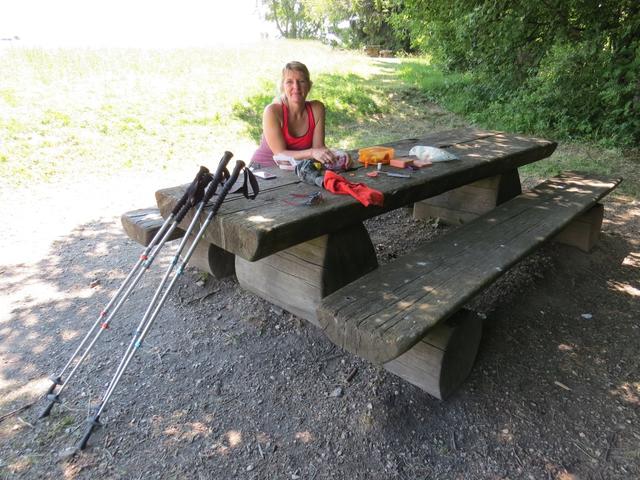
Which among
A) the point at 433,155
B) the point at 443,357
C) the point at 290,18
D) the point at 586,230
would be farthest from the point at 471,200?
the point at 290,18

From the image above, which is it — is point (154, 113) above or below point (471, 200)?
above

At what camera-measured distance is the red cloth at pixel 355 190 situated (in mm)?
2600

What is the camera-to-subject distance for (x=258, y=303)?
3561 millimetres

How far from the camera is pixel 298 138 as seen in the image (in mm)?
3752

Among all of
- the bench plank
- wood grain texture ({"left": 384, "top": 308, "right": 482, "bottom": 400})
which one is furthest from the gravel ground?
the bench plank

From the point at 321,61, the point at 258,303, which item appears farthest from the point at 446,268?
the point at 321,61

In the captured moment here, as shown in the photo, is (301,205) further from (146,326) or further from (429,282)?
(146,326)

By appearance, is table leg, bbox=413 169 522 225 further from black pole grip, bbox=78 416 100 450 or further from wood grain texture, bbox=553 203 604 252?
black pole grip, bbox=78 416 100 450

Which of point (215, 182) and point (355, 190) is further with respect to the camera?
point (355, 190)

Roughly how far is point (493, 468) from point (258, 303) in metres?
2.02

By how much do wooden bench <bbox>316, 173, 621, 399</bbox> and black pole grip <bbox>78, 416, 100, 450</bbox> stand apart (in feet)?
4.35

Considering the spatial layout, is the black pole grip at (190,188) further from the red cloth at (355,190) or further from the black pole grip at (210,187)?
the red cloth at (355,190)

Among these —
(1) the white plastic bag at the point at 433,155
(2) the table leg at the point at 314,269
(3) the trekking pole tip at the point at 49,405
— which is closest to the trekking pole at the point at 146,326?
(3) the trekking pole tip at the point at 49,405

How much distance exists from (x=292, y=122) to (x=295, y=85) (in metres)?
0.30
